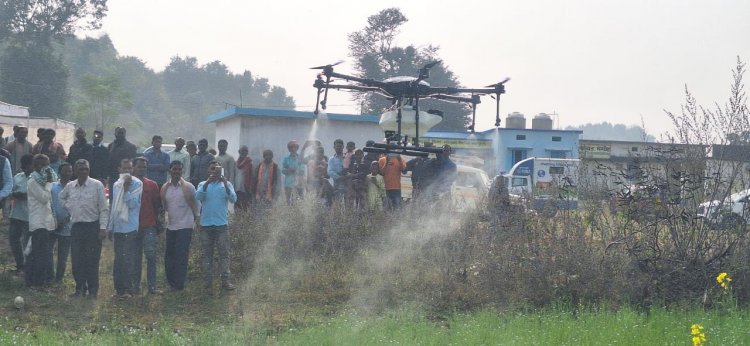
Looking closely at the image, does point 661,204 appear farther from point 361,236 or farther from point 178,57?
point 178,57

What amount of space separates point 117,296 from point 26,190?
7.47 ft

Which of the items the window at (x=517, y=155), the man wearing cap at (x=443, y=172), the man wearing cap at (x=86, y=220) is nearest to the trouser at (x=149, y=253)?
the man wearing cap at (x=86, y=220)

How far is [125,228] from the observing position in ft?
37.8

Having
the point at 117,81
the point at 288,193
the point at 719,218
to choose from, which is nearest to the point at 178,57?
the point at 117,81

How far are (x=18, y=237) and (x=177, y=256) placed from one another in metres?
2.51

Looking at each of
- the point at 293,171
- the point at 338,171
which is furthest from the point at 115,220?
the point at 338,171

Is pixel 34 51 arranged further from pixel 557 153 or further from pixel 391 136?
pixel 391 136

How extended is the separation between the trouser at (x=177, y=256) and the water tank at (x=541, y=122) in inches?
1486

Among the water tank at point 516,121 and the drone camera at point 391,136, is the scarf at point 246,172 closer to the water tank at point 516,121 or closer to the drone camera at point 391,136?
the drone camera at point 391,136

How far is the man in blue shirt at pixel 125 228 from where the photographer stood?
37.7 feet

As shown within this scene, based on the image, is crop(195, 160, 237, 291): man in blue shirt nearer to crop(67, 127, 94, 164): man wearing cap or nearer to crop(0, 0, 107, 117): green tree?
crop(67, 127, 94, 164): man wearing cap

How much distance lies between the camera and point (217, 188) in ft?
39.9

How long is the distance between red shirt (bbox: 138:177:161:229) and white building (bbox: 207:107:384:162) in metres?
8.90

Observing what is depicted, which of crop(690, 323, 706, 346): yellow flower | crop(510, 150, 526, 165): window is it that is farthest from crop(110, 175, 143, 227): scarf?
crop(510, 150, 526, 165): window
